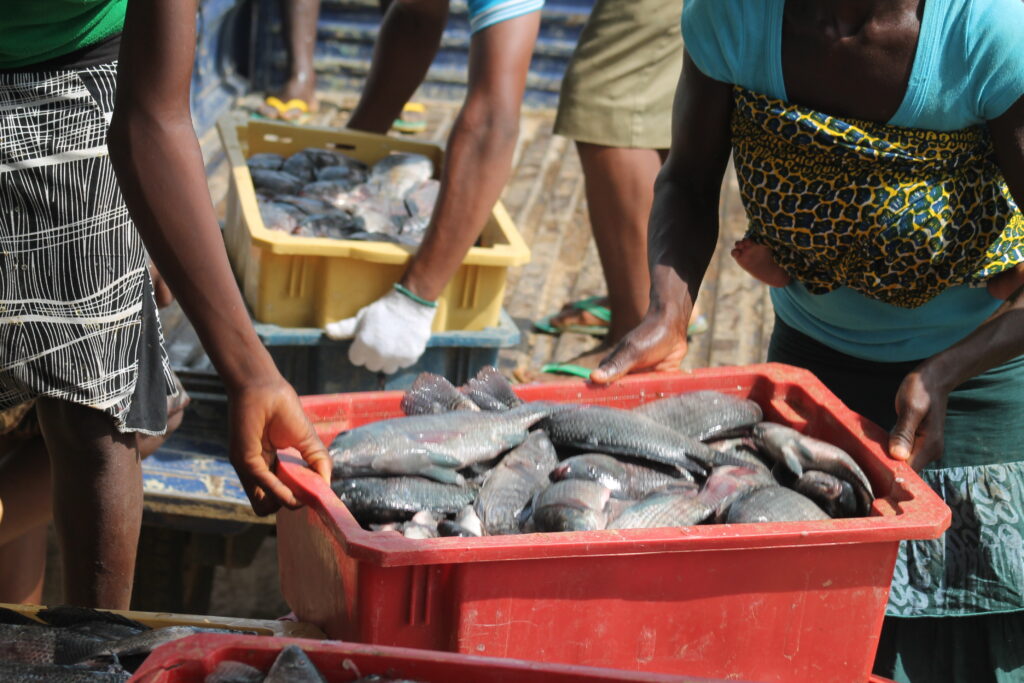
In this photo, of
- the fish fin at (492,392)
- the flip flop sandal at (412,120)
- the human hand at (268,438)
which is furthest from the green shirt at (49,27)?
the flip flop sandal at (412,120)

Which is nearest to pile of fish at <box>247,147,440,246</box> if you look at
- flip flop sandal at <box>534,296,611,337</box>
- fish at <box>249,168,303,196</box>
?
fish at <box>249,168,303,196</box>

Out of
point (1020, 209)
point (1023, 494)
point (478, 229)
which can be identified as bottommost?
point (1023, 494)

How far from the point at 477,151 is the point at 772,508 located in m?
1.78

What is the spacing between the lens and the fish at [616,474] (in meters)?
2.10

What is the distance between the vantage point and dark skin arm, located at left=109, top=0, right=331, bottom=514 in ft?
5.92

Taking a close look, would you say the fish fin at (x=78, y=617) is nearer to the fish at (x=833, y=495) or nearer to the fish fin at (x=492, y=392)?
the fish fin at (x=492, y=392)

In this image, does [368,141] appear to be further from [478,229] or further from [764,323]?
[764,323]

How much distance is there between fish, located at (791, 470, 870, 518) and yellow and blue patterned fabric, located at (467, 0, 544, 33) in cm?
178

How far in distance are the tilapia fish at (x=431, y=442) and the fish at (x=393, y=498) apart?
3 cm

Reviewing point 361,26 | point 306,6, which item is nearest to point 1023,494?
point 306,6

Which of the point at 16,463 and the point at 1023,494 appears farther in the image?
the point at 16,463

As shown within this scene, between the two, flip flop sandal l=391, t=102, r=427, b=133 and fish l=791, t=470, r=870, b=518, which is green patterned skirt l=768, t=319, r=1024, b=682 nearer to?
fish l=791, t=470, r=870, b=518

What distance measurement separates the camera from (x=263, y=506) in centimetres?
196

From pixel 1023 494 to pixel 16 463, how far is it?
2.27m
